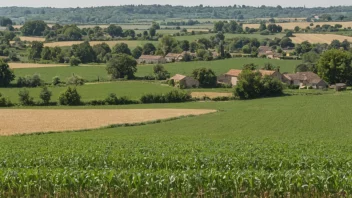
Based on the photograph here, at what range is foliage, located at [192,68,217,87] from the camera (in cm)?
8612

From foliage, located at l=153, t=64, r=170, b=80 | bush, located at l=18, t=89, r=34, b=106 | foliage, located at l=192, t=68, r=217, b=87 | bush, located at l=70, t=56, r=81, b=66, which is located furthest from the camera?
bush, located at l=70, t=56, r=81, b=66

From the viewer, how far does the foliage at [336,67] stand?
8775 centimetres

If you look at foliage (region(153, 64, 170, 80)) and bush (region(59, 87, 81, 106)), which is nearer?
bush (region(59, 87, 81, 106))

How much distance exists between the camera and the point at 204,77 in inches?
3406

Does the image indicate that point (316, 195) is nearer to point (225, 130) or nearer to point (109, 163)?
point (109, 163)

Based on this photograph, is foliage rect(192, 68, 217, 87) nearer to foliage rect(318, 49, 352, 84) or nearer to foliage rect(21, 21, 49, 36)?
foliage rect(318, 49, 352, 84)

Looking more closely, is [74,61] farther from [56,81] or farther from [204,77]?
[204,77]

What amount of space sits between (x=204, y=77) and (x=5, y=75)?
32.3 metres

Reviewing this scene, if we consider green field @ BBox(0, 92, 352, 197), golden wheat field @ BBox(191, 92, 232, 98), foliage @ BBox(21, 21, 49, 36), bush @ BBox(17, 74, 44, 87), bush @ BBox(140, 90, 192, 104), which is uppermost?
green field @ BBox(0, 92, 352, 197)

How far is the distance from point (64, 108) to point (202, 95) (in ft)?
68.1

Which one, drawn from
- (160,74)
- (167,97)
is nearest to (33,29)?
(160,74)

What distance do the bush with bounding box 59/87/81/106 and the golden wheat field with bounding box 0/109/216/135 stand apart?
20.6 feet

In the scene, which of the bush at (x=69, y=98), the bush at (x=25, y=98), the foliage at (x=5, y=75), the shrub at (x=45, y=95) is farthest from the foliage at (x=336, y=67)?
the foliage at (x=5, y=75)

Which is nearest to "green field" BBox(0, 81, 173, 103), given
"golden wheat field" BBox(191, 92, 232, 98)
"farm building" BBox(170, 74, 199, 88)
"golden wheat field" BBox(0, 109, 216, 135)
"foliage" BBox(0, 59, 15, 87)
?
"farm building" BBox(170, 74, 199, 88)
